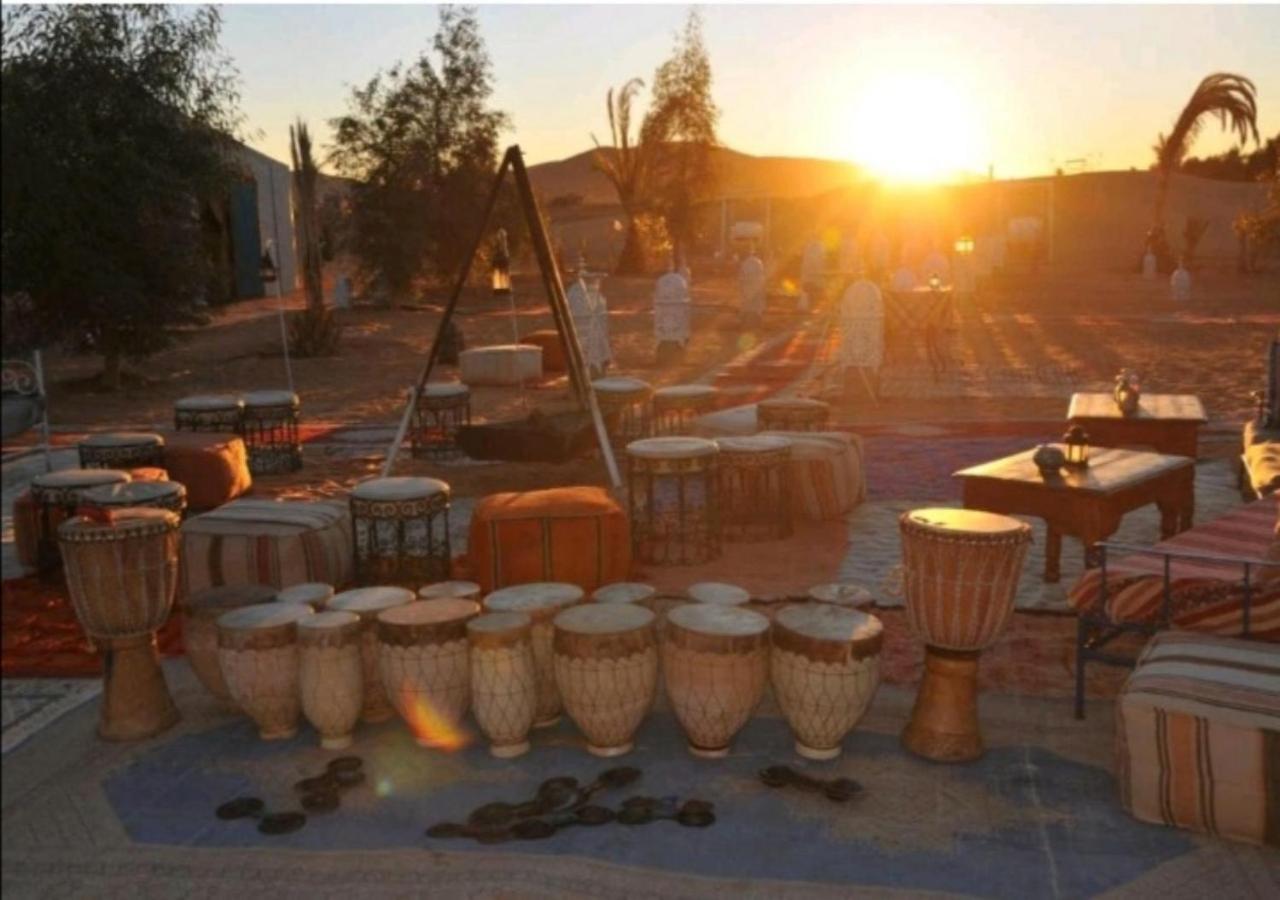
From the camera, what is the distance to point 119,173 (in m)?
16.2

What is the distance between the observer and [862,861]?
13.3 feet

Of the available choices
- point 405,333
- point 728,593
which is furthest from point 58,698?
point 405,333

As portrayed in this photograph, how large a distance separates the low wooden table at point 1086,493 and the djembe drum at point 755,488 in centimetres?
154

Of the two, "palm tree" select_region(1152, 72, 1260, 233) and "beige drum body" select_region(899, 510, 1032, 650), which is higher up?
"palm tree" select_region(1152, 72, 1260, 233)

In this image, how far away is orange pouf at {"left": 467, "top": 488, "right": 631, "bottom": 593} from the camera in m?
6.75

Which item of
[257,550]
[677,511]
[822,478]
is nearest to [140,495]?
[257,550]

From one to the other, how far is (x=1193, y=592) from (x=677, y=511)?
4.05 metres

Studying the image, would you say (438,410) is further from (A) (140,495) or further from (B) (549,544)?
(B) (549,544)

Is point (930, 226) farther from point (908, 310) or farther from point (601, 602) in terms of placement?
point (601, 602)

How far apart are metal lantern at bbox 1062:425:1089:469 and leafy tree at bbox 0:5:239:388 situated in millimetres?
12115

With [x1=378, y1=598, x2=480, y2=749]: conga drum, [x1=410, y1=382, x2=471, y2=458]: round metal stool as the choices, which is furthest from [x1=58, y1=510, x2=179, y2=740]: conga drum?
[x1=410, y1=382, x2=471, y2=458]: round metal stool

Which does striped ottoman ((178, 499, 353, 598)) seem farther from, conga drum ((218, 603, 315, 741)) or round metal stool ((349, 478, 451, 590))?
conga drum ((218, 603, 315, 741))

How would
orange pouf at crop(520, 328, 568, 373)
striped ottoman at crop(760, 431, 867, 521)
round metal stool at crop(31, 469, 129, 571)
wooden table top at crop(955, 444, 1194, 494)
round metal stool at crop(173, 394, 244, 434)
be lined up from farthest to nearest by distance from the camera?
orange pouf at crop(520, 328, 568, 373), round metal stool at crop(173, 394, 244, 434), striped ottoman at crop(760, 431, 867, 521), round metal stool at crop(31, 469, 129, 571), wooden table top at crop(955, 444, 1194, 494)

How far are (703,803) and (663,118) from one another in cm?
4759
